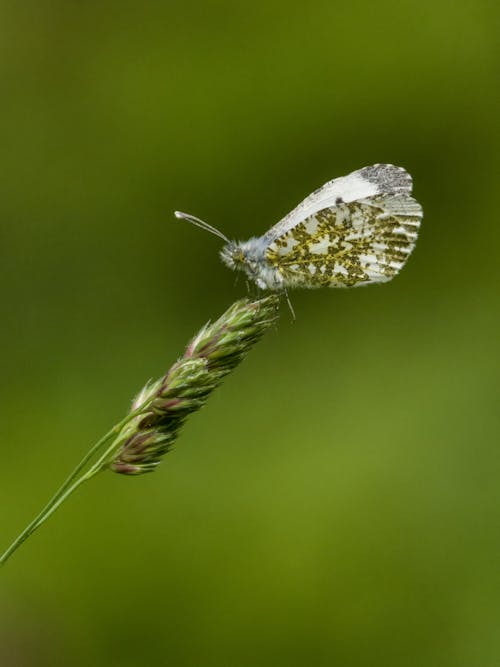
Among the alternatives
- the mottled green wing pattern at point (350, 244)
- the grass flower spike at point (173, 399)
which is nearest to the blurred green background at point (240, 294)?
the mottled green wing pattern at point (350, 244)

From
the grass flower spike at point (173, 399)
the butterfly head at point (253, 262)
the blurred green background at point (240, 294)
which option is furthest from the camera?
the blurred green background at point (240, 294)

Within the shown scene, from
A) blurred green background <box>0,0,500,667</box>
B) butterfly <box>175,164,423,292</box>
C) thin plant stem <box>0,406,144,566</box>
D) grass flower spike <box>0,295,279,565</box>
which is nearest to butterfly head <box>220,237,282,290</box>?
butterfly <box>175,164,423,292</box>

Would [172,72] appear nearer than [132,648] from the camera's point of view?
No

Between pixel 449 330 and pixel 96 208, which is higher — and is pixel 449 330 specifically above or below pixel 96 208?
below

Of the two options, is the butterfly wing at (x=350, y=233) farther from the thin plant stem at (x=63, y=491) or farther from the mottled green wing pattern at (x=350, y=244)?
the thin plant stem at (x=63, y=491)

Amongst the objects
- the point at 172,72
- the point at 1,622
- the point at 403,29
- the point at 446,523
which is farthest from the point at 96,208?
the point at 446,523

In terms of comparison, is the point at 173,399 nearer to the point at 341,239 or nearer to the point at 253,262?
the point at 253,262

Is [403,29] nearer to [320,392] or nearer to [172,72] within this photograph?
[172,72]

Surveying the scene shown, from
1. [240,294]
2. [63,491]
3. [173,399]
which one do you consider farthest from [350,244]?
[240,294]
